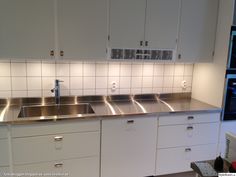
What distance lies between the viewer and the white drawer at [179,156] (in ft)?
8.64

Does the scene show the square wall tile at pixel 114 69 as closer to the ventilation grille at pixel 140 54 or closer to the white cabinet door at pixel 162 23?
the ventilation grille at pixel 140 54

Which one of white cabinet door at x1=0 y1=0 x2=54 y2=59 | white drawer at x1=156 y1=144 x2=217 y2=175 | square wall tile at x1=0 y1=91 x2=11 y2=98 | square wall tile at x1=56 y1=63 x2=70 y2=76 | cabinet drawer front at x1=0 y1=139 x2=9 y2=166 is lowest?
white drawer at x1=156 y1=144 x2=217 y2=175

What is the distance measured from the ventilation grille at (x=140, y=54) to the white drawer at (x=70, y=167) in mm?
1135

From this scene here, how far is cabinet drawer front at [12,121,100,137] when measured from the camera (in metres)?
2.12

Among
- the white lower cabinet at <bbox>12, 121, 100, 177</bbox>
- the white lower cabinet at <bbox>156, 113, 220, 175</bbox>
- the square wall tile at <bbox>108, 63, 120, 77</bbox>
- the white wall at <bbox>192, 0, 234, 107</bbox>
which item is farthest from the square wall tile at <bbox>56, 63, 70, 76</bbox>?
the white wall at <bbox>192, 0, 234, 107</bbox>

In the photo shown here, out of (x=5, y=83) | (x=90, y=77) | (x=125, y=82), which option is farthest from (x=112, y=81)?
(x=5, y=83)

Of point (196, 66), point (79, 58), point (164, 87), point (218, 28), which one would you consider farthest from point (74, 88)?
point (218, 28)

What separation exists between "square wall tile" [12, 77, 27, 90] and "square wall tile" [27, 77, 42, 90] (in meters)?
0.05

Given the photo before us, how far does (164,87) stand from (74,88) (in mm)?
1219

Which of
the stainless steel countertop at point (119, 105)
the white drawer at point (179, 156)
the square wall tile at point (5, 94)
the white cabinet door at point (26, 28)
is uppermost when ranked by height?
the white cabinet door at point (26, 28)

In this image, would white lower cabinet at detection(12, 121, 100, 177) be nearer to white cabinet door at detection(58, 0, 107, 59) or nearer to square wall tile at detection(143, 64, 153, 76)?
white cabinet door at detection(58, 0, 107, 59)

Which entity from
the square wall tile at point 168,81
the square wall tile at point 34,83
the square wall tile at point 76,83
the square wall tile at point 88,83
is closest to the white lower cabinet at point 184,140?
the square wall tile at point 168,81

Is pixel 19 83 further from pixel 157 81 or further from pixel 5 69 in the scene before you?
pixel 157 81

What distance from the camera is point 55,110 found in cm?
269
